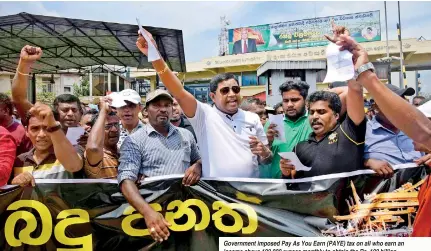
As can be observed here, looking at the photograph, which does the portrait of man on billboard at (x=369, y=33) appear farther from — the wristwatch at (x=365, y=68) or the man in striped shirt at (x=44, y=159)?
the wristwatch at (x=365, y=68)

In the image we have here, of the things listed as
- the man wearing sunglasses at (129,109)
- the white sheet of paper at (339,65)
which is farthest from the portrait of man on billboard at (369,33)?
the white sheet of paper at (339,65)

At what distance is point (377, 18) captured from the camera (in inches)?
1671

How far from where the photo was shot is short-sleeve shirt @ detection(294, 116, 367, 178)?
2.97 metres

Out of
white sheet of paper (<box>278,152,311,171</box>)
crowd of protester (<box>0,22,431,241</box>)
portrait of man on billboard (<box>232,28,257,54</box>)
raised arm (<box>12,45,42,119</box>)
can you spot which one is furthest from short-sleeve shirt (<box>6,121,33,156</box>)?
portrait of man on billboard (<box>232,28,257,54</box>)

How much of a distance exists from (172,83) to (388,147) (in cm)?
178

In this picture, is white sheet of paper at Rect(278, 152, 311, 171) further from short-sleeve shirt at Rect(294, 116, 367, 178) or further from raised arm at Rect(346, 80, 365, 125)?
raised arm at Rect(346, 80, 365, 125)

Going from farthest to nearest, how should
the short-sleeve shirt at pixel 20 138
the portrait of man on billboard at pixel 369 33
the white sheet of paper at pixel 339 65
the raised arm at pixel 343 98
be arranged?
the portrait of man on billboard at pixel 369 33 → the short-sleeve shirt at pixel 20 138 → the raised arm at pixel 343 98 → the white sheet of paper at pixel 339 65

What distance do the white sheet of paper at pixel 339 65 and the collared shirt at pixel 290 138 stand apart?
136cm

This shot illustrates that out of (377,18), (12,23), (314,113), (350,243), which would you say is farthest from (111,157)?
(377,18)

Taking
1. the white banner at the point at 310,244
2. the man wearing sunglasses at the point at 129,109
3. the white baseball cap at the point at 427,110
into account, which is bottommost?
the white banner at the point at 310,244

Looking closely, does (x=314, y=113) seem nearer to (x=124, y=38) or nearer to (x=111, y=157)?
(x=111, y=157)

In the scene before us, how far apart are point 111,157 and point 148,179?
1.70ft

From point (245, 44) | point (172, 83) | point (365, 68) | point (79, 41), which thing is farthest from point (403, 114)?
point (245, 44)

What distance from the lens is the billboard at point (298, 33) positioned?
139 feet
